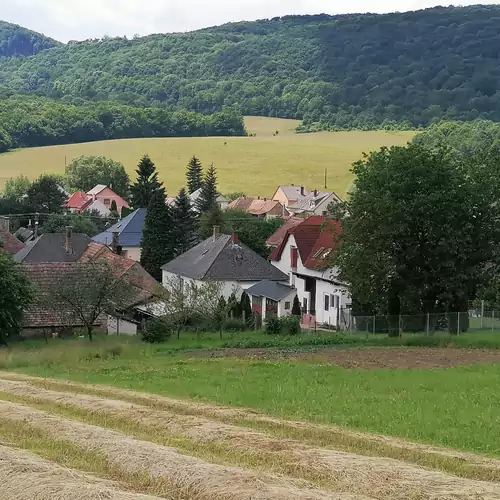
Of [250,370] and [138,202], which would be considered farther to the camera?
[138,202]

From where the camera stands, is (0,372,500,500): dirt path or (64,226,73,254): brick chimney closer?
(0,372,500,500): dirt path

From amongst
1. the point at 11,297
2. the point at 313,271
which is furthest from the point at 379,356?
the point at 313,271

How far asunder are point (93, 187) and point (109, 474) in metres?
145

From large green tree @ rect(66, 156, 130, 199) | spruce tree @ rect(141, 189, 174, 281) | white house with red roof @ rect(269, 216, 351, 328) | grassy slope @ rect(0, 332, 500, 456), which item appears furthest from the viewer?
large green tree @ rect(66, 156, 130, 199)

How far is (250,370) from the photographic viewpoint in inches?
1312

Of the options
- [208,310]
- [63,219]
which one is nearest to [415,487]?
[208,310]

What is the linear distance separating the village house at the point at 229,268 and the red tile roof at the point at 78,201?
2579 inches

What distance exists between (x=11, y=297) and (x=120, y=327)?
9192 mm

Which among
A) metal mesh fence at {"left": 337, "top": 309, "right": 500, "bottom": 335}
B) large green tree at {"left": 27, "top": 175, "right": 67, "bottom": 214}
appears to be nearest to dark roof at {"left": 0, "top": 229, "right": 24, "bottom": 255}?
metal mesh fence at {"left": 337, "top": 309, "right": 500, "bottom": 335}

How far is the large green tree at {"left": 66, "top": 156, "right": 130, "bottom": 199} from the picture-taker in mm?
155250

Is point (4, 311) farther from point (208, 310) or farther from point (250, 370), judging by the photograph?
point (250, 370)

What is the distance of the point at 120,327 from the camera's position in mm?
52938

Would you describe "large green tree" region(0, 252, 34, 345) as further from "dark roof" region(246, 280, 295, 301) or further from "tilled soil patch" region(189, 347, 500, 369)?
"dark roof" region(246, 280, 295, 301)

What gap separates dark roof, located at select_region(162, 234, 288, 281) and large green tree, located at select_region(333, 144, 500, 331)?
56.1 ft
